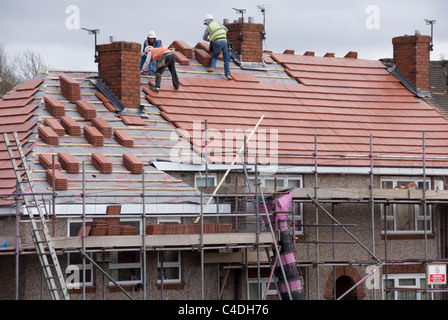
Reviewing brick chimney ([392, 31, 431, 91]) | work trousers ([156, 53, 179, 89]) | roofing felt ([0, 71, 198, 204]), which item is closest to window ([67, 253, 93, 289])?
roofing felt ([0, 71, 198, 204])

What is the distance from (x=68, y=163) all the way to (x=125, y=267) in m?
2.87

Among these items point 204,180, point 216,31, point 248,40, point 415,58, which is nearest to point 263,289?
point 204,180

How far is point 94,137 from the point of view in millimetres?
28875

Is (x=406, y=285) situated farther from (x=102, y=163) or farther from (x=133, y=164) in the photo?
(x=102, y=163)

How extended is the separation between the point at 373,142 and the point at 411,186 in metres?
2.09

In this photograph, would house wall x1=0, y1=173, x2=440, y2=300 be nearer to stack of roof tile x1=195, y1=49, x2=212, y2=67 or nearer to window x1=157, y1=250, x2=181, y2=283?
window x1=157, y1=250, x2=181, y2=283

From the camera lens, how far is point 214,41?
3425cm

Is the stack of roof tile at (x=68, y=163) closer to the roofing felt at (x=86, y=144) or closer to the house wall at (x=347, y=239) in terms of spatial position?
the roofing felt at (x=86, y=144)

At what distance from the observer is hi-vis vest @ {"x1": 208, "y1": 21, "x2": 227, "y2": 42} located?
112ft

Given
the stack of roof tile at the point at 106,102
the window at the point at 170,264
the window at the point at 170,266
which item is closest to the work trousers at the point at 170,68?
the stack of roof tile at the point at 106,102

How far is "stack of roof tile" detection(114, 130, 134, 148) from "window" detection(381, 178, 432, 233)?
286 inches

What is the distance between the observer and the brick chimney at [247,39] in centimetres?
3547

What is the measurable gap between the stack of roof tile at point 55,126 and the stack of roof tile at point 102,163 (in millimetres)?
1169
